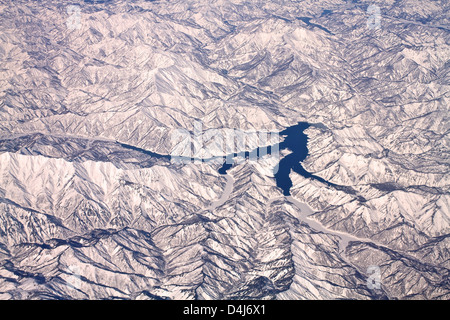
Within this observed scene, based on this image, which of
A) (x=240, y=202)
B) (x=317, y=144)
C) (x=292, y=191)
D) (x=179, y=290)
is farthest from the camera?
(x=317, y=144)

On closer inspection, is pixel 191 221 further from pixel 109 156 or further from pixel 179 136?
pixel 179 136

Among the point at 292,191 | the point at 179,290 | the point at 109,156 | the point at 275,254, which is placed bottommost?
the point at 179,290

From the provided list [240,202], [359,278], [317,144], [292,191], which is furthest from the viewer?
[317,144]

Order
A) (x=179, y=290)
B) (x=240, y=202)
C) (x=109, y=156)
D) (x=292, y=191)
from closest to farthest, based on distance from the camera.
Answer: (x=179, y=290) < (x=240, y=202) < (x=292, y=191) < (x=109, y=156)
